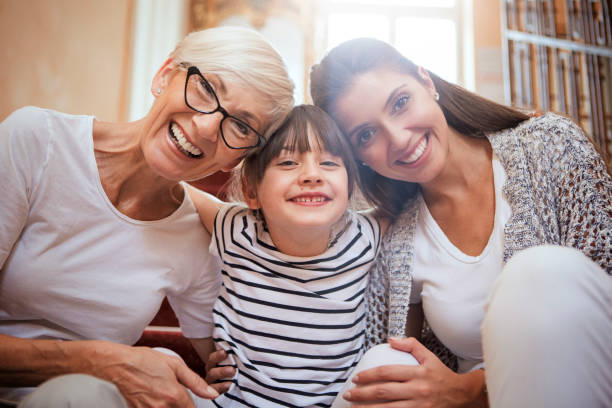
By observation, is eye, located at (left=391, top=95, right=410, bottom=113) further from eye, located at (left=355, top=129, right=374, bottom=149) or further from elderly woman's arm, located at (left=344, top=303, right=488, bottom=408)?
elderly woman's arm, located at (left=344, top=303, right=488, bottom=408)

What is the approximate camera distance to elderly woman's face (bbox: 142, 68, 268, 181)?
2.85ft

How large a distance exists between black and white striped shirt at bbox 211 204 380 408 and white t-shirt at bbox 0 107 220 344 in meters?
0.17

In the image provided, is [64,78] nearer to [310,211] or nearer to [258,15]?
[310,211]

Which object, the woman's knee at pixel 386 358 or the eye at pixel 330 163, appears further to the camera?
→ the eye at pixel 330 163

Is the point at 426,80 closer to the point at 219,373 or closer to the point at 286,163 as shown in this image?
the point at 286,163

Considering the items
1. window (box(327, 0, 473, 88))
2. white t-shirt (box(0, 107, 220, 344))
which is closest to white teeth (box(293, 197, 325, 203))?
white t-shirt (box(0, 107, 220, 344))

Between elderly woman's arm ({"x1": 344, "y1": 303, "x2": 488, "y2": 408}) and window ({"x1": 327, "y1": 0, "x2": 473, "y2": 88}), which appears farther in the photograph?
window ({"x1": 327, "y1": 0, "x2": 473, "y2": 88})

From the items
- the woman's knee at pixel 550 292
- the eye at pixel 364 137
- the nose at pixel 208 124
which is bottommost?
the woman's knee at pixel 550 292

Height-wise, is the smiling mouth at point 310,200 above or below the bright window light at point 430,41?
below

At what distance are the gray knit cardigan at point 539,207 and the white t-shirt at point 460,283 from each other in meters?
0.03

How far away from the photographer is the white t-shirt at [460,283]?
2.96 ft

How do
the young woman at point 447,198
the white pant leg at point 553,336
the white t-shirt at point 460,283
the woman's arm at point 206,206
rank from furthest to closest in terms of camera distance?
the woman's arm at point 206,206 → the white t-shirt at point 460,283 → the young woman at point 447,198 → the white pant leg at point 553,336

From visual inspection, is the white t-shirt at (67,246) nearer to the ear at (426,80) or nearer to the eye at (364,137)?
the eye at (364,137)

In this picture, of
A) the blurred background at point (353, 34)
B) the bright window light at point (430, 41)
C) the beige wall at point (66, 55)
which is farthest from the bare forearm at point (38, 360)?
the bright window light at point (430, 41)
